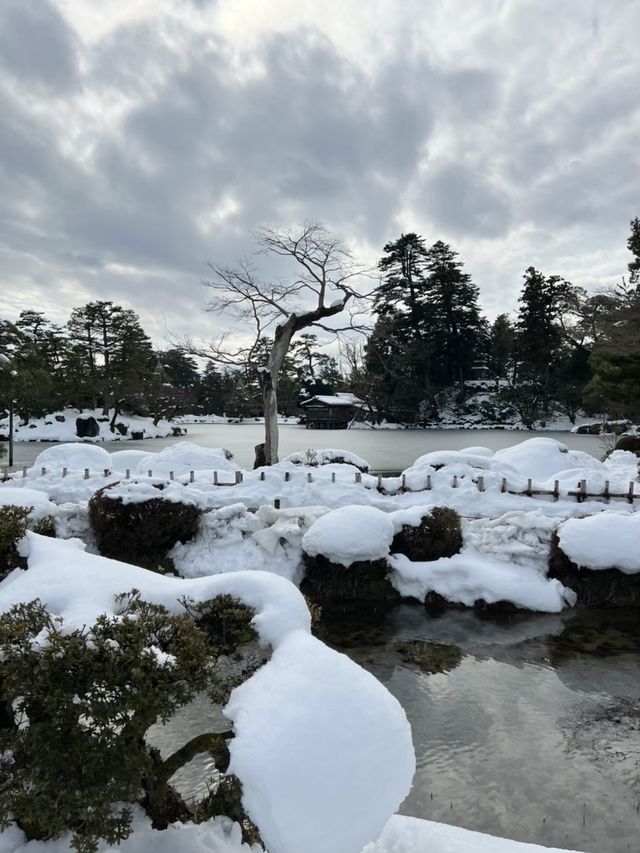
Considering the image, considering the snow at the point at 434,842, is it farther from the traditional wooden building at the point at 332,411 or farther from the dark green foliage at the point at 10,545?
the traditional wooden building at the point at 332,411

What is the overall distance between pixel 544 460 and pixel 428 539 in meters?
8.18

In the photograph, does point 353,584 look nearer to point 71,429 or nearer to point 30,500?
point 30,500

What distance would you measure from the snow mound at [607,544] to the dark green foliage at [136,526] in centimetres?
685

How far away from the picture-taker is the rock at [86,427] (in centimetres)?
3816

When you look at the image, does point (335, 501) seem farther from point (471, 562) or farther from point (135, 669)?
point (135, 669)

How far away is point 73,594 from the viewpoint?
9.20 feet

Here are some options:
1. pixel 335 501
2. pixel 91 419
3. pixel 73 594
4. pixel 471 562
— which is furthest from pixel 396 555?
pixel 91 419

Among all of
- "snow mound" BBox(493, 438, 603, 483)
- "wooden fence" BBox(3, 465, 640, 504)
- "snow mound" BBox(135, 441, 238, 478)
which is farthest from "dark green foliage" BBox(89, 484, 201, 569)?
"snow mound" BBox(493, 438, 603, 483)

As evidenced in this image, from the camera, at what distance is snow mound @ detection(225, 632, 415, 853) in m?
1.95

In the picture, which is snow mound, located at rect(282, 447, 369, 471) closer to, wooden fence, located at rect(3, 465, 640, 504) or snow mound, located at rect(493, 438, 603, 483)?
wooden fence, located at rect(3, 465, 640, 504)

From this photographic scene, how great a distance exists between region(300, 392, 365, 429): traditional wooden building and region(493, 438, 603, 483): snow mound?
33264mm

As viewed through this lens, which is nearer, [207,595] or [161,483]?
[207,595]

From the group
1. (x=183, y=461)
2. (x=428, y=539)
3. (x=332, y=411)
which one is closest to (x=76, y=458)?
(x=183, y=461)

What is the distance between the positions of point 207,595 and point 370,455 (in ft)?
71.6
